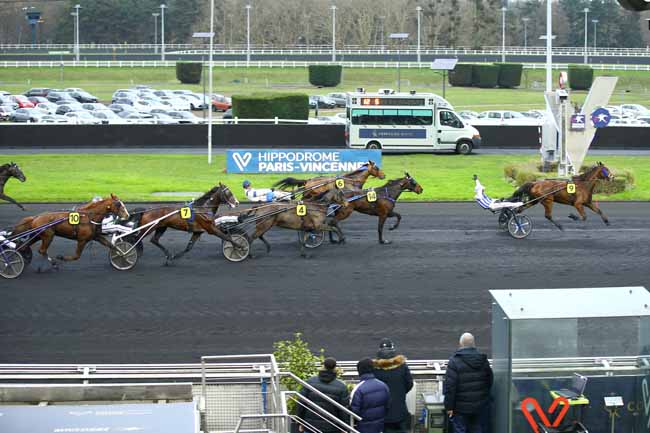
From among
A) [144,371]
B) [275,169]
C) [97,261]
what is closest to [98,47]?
[275,169]

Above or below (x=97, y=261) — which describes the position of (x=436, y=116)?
above

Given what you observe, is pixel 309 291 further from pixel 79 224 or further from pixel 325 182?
pixel 325 182

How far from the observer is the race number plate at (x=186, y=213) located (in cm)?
1764

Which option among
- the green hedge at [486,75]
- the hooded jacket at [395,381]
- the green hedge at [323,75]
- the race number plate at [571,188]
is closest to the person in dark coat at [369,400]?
the hooded jacket at [395,381]

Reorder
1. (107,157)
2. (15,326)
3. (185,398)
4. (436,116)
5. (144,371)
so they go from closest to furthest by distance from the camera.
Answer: (185,398) < (144,371) < (15,326) < (107,157) < (436,116)

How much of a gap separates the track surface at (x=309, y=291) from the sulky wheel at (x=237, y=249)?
0.28 metres

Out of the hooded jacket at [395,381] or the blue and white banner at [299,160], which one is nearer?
the hooded jacket at [395,381]

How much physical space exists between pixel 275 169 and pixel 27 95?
3603 centimetres

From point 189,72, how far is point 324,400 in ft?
220

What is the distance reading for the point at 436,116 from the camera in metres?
36.2

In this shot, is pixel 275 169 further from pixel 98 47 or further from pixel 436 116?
pixel 98 47

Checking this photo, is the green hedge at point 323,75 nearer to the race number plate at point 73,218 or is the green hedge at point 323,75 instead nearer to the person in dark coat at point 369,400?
the race number plate at point 73,218

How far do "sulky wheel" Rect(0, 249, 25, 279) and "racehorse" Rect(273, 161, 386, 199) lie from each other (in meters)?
6.16

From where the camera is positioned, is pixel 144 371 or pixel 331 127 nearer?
pixel 144 371
